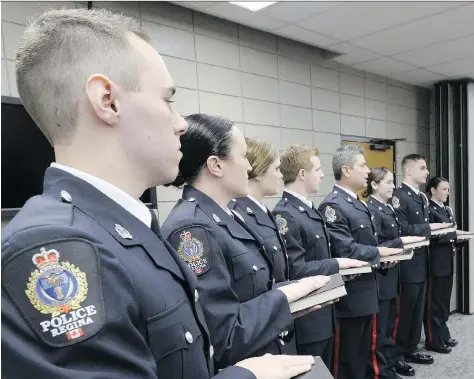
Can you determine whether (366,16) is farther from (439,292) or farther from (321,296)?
(439,292)

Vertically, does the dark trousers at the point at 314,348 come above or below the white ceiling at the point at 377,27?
below

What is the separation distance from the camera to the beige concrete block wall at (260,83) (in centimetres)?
307

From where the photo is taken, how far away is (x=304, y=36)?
12.3 feet

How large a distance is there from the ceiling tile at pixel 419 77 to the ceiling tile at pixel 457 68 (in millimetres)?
127

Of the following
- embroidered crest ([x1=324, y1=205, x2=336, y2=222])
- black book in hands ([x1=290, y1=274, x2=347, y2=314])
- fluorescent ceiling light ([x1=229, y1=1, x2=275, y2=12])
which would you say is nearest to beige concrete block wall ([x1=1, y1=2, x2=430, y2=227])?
fluorescent ceiling light ([x1=229, y1=1, x2=275, y2=12])

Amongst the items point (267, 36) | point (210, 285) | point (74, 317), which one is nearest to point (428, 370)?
point (210, 285)

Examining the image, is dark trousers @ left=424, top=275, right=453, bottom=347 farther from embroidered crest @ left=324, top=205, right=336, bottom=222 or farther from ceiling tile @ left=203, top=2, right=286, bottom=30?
ceiling tile @ left=203, top=2, right=286, bottom=30

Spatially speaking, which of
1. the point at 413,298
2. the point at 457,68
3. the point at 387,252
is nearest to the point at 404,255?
the point at 387,252

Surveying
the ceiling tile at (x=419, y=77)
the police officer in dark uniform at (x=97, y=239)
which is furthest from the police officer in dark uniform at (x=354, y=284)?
the ceiling tile at (x=419, y=77)

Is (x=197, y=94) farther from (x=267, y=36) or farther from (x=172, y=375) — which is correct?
(x=172, y=375)

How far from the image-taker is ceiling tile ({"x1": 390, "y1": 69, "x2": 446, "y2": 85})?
498 cm

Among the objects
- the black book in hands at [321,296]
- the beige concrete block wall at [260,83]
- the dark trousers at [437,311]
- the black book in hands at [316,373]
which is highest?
the beige concrete block wall at [260,83]

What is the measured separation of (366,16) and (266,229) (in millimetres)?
2255

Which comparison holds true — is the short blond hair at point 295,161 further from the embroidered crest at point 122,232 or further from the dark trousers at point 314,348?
the embroidered crest at point 122,232
